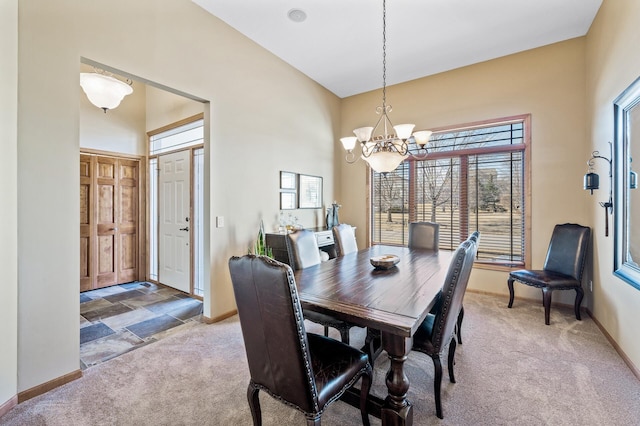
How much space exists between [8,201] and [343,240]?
2.66 metres

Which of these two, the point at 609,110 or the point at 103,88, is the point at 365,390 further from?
the point at 103,88

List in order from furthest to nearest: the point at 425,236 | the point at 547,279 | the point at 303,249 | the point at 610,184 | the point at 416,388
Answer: the point at 425,236 → the point at 547,279 → the point at 610,184 → the point at 303,249 → the point at 416,388

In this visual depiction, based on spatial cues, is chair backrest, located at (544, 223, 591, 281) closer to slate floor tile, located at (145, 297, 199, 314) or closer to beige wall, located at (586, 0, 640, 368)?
beige wall, located at (586, 0, 640, 368)

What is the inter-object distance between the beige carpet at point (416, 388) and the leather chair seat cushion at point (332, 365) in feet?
Result: 1.56

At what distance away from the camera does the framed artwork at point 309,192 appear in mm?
4441

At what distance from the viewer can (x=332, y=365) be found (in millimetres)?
1502

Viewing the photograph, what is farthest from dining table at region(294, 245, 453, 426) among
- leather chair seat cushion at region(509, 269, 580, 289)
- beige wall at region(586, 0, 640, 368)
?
beige wall at region(586, 0, 640, 368)

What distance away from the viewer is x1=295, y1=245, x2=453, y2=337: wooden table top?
4.85 feet

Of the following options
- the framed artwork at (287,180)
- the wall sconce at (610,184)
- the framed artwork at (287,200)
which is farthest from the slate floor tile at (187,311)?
the wall sconce at (610,184)

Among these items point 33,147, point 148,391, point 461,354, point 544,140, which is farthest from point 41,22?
point 544,140

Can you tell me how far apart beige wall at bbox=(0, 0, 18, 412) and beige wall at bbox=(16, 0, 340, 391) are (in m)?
0.04

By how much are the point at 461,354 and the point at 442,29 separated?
3389 millimetres

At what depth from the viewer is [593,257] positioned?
3.27m

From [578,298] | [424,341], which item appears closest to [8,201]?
[424,341]
